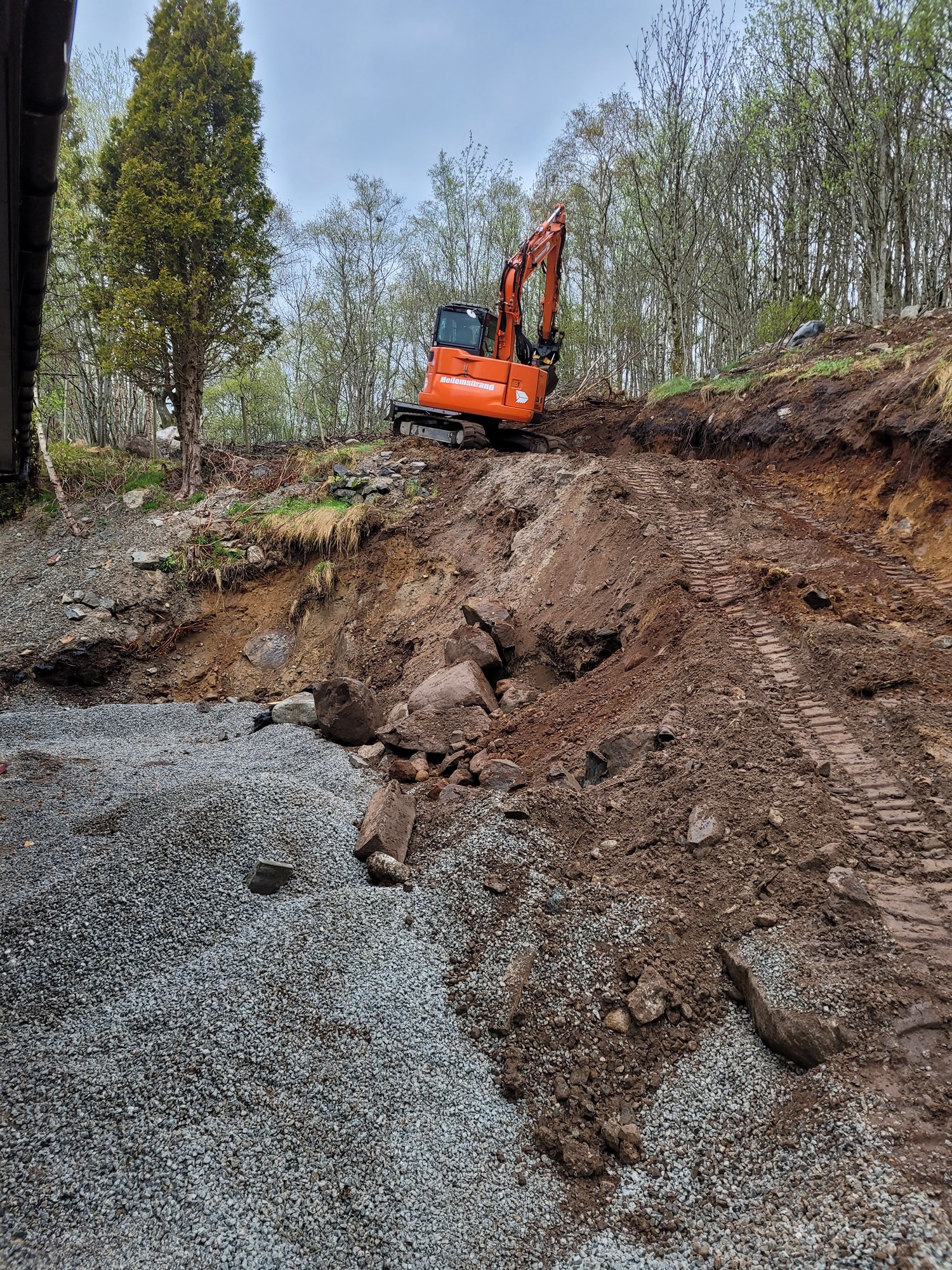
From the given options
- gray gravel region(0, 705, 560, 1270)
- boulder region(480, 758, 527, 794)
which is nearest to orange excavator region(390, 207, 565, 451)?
boulder region(480, 758, 527, 794)

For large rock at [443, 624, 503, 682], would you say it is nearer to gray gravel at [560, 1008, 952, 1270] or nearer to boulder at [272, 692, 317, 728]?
boulder at [272, 692, 317, 728]

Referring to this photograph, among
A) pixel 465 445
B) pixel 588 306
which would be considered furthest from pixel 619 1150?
pixel 588 306

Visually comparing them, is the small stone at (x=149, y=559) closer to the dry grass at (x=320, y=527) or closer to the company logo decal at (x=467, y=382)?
the dry grass at (x=320, y=527)

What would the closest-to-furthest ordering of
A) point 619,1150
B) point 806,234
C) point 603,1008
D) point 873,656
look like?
point 619,1150 < point 603,1008 < point 873,656 < point 806,234

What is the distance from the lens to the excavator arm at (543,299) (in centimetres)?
1106

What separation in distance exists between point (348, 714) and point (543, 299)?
361 inches

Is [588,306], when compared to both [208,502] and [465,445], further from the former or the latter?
[208,502]

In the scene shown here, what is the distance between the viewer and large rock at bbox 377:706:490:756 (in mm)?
4992

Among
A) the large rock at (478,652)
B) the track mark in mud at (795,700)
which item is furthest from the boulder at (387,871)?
the large rock at (478,652)

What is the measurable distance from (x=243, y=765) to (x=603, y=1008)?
3.26 metres

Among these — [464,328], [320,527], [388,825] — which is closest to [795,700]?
[388,825]

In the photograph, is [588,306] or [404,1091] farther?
[588,306]

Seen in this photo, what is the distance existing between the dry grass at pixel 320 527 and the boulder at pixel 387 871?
6099 mm

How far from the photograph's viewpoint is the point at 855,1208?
1775 millimetres
